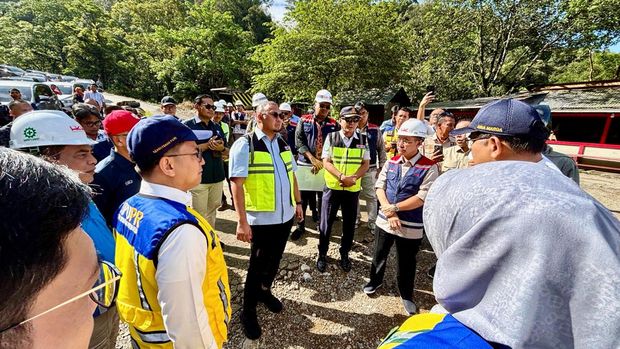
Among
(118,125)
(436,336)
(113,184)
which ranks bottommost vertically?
(113,184)

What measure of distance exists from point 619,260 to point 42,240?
120cm

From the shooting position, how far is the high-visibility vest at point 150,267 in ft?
4.25

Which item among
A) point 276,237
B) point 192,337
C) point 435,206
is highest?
point 435,206

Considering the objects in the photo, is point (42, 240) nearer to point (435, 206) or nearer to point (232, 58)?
point (435, 206)

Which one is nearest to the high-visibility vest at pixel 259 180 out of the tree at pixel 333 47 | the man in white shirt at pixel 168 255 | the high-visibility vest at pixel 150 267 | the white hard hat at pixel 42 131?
the man in white shirt at pixel 168 255

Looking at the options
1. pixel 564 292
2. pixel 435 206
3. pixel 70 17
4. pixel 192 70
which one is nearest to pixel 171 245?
pixel 435 206

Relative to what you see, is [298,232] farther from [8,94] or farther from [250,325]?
[8,94]

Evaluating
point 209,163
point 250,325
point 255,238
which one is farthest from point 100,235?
point 209,163

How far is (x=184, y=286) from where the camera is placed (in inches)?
49.3

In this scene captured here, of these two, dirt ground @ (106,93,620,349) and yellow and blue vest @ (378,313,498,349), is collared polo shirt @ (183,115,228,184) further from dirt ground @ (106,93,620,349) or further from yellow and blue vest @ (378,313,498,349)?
yellow and blue vest @ (378,313,498,349)

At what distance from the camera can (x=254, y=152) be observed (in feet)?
8.82

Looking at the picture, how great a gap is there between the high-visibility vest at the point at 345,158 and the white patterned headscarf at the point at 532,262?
9.49 ft

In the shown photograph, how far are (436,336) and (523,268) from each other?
0.92 ft

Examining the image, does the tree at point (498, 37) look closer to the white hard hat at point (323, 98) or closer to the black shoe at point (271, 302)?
the white hard hat at point (323, 98)
